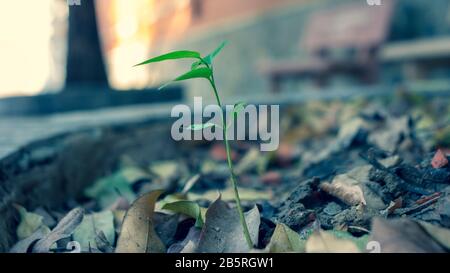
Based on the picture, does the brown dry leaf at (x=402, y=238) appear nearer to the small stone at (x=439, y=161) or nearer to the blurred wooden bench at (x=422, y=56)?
the small stone at (x=439, y=161)

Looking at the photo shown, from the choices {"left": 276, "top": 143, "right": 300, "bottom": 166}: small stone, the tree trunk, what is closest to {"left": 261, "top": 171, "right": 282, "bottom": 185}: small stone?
{"left": 276, "top": 143, "right": 300, "bottom": 166}: small stone

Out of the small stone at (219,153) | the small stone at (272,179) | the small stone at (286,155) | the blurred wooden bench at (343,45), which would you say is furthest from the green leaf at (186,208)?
the blurred wooden bench at (343,45)

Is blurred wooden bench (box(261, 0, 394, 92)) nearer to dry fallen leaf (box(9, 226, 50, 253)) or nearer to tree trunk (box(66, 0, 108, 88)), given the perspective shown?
tree trunk (box(66, 0, 108, 88))

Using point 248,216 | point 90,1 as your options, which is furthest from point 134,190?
point 90,1

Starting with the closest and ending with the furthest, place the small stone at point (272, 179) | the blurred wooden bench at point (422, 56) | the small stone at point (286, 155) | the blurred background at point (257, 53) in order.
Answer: the small stone at point (272, 179) → the small stone at point (286, 155) → the blurred background at point (257, 53) → the blurred wooden bench at point (422, 56)

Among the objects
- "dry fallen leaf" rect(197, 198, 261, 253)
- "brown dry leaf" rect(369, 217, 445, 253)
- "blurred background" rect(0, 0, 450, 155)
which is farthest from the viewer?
"blurred background" rect(0, 0, 450, 155)
